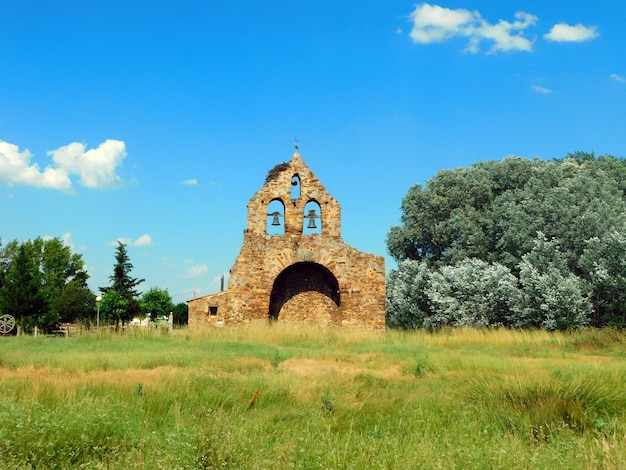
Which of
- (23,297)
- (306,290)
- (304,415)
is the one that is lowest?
(304,415)

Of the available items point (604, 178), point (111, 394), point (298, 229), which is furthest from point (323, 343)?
point (604, 178)

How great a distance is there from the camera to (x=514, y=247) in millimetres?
28406

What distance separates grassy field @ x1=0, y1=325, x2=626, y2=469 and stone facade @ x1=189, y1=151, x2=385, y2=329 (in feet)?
35.8

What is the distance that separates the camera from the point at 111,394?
7.54 meters

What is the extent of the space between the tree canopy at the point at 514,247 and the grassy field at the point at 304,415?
12825 mm

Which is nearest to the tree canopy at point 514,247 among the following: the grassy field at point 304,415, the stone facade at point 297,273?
the stone facade at point 297,273

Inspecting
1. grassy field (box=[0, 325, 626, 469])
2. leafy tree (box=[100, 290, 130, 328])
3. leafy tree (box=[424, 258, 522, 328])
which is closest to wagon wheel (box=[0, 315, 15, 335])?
leafy tree (box=[100, 290, 130, 328])

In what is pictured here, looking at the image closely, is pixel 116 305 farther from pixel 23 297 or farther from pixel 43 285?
pixel 43 285

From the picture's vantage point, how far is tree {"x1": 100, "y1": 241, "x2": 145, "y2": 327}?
135 ft

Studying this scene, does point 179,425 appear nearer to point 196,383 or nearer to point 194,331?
point 196,383

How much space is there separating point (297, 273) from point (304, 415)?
18.6 m

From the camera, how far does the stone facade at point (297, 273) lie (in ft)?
79.3

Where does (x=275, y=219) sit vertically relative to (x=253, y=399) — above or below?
above

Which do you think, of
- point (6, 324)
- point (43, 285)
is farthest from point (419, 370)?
point (43, 285)
